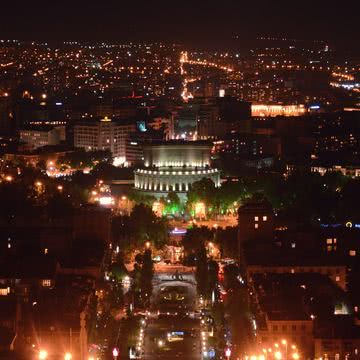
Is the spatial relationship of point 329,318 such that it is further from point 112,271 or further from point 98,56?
point 98,56

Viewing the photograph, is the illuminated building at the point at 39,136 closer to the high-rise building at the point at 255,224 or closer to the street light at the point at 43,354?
the high-rise building at the point at 255,224

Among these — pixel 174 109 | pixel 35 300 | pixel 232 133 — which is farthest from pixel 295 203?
pixel 174 109

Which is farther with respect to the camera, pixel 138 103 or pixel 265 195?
pixel 138 103

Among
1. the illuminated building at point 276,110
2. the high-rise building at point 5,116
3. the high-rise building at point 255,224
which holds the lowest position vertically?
the high-rise building at point 255,224

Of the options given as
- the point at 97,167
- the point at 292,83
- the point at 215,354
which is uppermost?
the point at 292,83

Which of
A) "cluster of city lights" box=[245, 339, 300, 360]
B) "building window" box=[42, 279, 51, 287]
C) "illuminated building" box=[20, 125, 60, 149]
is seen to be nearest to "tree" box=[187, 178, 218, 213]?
"building window" box=[42, 279, 51, 287]

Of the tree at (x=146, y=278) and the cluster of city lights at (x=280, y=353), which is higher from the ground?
the tree at (x=146, y=278)

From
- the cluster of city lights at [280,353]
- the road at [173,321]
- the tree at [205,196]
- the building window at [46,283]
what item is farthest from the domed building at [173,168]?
the cluster of city lights at [280,353]
